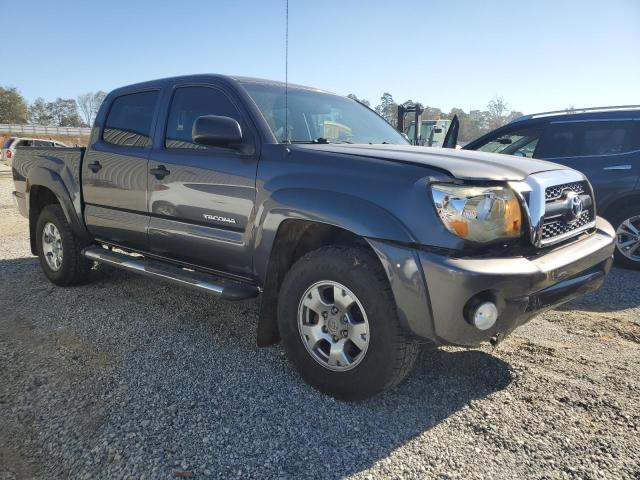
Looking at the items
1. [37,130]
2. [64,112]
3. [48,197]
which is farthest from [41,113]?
[48,197]

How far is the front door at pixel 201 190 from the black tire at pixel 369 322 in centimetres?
48

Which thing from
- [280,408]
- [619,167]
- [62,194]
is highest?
[619,167]

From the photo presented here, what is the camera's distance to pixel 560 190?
2775mm

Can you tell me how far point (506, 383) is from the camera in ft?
9.36

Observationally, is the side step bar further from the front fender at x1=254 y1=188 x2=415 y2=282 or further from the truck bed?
the truck bed

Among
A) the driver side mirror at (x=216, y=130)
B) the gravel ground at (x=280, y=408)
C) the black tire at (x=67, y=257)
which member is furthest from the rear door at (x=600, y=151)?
the black tire at (x=67, y=257)

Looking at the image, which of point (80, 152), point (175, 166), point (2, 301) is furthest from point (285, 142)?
point (2, 301)

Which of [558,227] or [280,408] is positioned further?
[558,227]

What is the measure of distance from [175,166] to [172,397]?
1.64m

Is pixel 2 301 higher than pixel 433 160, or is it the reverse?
pixel 433 160

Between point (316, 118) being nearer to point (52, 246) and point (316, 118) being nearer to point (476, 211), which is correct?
point (476, 211)

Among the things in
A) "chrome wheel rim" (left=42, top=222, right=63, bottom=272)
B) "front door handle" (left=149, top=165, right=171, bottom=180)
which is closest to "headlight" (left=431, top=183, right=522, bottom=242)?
"front door handle" (left=149, top=165, right=171, bottom=180)

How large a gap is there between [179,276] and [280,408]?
1297 mm

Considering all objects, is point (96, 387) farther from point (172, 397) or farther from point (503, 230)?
point (503, 230)
